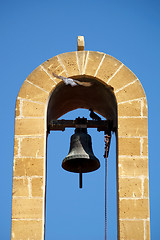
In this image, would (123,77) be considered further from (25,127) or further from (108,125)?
(25,127)

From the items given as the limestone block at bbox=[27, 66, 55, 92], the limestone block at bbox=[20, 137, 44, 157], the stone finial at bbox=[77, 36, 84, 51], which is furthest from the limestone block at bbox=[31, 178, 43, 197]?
the stone finial at bbox=[77, 36, 84, 51]

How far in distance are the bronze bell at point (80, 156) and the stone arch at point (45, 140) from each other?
603mm

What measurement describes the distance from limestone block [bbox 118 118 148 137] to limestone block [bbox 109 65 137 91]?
19.6 inches

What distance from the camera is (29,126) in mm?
10375

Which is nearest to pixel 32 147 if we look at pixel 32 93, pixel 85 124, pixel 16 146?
pixel 16 146

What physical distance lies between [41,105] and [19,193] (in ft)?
3.99

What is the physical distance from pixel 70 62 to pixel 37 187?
1.84m

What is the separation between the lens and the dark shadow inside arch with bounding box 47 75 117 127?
10.9 m

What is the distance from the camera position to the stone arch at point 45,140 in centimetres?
983

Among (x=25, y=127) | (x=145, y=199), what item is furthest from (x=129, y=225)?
(x=25, y=127)

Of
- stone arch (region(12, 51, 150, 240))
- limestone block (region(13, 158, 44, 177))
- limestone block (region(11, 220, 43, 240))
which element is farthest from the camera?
limestone block (region(13, 158, 44, 177))

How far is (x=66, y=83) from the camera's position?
10711 mm

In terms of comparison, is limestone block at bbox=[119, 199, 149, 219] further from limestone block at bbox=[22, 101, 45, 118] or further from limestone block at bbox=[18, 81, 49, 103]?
limestone block at bbox=[18, 81, 49, 103]

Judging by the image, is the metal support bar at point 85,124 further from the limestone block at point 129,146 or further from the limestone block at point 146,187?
the limestone block at point 146,187
